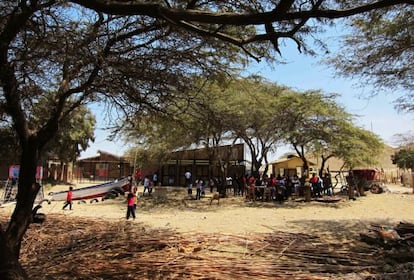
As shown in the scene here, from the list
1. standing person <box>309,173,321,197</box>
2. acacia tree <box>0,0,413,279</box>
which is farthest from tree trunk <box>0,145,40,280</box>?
standing person <box>309,173,321,197</box>

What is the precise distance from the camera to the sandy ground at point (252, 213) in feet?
40.7

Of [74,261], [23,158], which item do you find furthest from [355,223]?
[23,158]

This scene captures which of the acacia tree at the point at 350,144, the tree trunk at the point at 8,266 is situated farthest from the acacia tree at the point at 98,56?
the acacia tree at the point at 350,144

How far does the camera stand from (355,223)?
13477 mm

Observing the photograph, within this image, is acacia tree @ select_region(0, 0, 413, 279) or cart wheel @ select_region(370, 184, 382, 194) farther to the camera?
cart wheel @ select_region(370, 184, 382, 194)

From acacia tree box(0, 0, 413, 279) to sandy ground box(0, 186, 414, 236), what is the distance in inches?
200

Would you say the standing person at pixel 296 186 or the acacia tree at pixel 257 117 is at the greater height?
the acacia tree at pixel 257 117

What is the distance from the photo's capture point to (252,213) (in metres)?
16.5

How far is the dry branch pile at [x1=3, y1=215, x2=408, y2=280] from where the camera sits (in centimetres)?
619

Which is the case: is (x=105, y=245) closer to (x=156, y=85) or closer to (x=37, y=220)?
(x=156, y=85)

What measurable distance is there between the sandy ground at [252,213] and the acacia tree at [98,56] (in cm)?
A: 508

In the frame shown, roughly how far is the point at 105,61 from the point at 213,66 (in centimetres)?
221

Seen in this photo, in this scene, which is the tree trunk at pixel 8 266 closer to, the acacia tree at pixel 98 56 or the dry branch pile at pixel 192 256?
the acacia tree at pixel 98 56

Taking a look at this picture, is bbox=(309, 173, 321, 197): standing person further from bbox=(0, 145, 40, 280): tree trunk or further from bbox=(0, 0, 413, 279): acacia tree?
bbox=(0, 145, 40, 280): tree trunk
